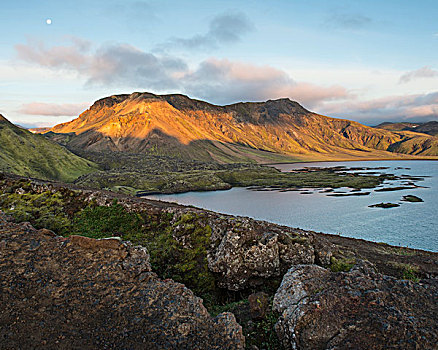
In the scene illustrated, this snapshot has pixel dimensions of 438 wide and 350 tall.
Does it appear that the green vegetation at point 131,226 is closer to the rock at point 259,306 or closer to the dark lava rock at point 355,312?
the rock at point 259,306

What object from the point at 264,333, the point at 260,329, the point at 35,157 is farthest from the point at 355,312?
the point at 35,157

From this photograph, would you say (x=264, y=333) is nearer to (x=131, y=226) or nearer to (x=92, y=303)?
(x=92, y=303)

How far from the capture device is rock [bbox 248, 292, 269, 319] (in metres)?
10.7

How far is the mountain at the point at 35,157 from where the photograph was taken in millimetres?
106744

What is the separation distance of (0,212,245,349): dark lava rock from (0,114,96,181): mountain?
10747 cm

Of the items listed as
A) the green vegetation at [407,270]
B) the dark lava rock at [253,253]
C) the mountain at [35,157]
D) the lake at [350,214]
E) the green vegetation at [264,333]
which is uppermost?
the mountain at [35,157]

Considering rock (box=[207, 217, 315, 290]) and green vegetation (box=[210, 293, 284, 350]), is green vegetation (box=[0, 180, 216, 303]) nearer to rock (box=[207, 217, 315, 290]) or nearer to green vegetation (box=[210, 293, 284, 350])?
rock (box=[207, 217, 315, 290])

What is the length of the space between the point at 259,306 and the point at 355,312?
3.70 meters

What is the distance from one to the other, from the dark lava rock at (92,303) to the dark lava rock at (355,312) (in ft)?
7.72

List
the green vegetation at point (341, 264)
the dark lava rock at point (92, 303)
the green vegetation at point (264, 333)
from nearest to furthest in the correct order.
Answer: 1. the dark lava rock at point (92, 303)
2. the green vegetation at point (264, 333)
3. the green vegetation at point (341, 264)

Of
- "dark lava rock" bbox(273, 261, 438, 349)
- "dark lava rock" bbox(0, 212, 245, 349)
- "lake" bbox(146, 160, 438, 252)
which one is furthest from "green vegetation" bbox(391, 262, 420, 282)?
"lake" bbox(146, 160, 438, 252)

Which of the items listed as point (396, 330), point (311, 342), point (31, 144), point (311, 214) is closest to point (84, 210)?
point (311, 342)

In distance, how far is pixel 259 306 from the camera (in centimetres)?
1091

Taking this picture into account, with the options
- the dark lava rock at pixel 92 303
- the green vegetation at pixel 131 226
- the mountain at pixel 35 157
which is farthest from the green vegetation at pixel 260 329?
the mountain at pixel 35 157
